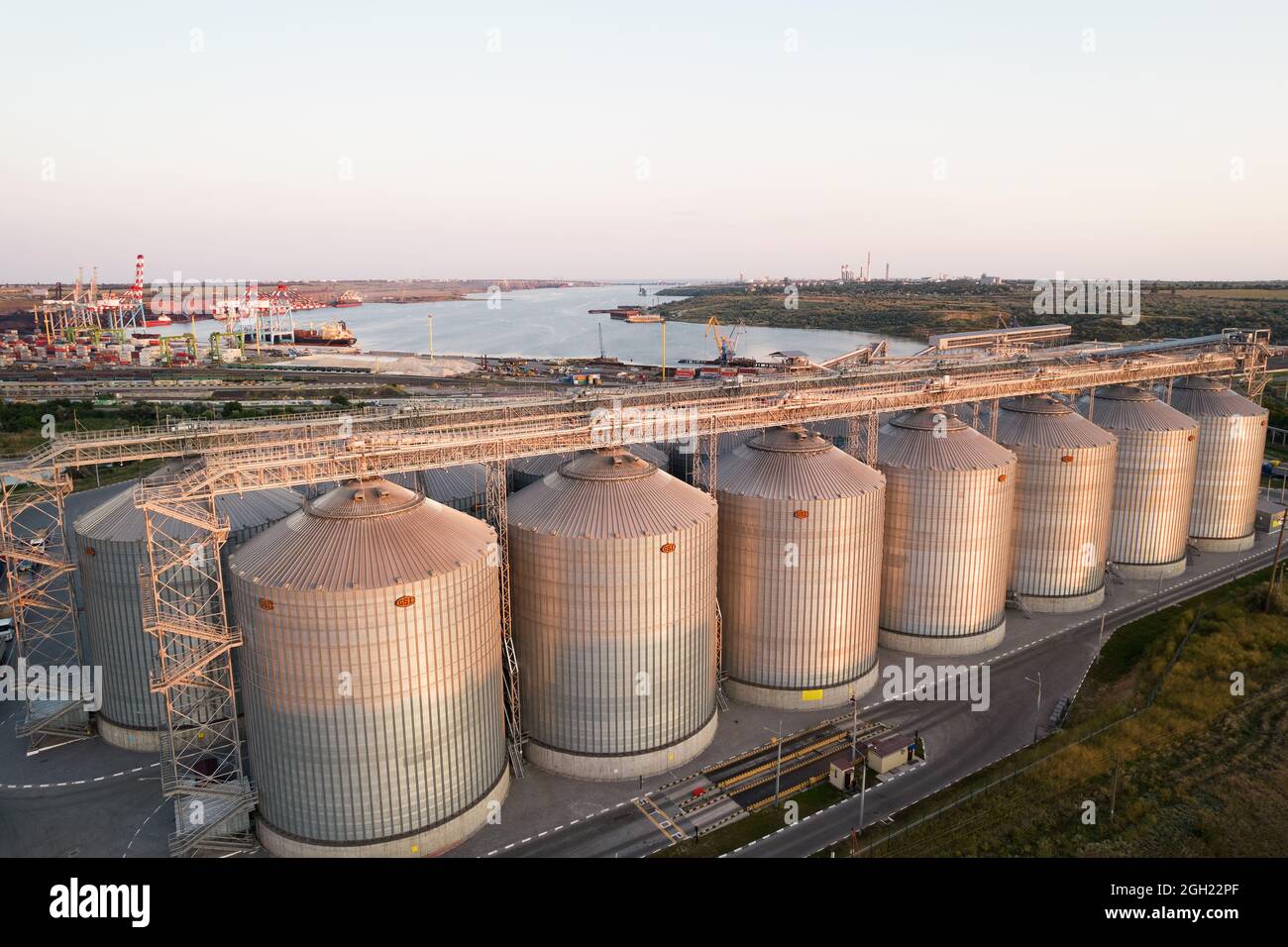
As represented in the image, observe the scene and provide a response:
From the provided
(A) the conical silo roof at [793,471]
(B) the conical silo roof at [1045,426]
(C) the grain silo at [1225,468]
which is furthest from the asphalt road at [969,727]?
(C) the grain silo at [1225,468]

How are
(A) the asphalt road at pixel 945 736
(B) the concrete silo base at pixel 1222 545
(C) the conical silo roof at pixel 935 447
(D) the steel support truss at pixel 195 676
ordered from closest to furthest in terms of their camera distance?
(D) the steel support truss at pixel 195 676, (A) the asphalt road at pixel 945 736, (C) the conical silo roof at pixel 935 447, (B) the concrete silo base at pixel 1222 545

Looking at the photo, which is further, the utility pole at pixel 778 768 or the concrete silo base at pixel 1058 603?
the concrete silo base at pixel 1058 603

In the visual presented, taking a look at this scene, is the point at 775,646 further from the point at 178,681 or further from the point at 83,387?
the point at 83,387

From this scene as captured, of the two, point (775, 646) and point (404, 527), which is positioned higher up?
point (404, 527)

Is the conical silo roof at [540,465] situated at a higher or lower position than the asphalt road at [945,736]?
higher

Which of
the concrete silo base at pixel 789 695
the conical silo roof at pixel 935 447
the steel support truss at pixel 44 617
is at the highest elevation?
the conical silo roof at pixel 935 447

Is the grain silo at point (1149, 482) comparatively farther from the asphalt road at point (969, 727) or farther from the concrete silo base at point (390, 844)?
the concrete silo base at point (390, 844)

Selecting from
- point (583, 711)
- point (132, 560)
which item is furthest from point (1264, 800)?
point (132, 560)

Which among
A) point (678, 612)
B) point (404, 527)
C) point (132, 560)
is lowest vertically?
point (678, 612)
